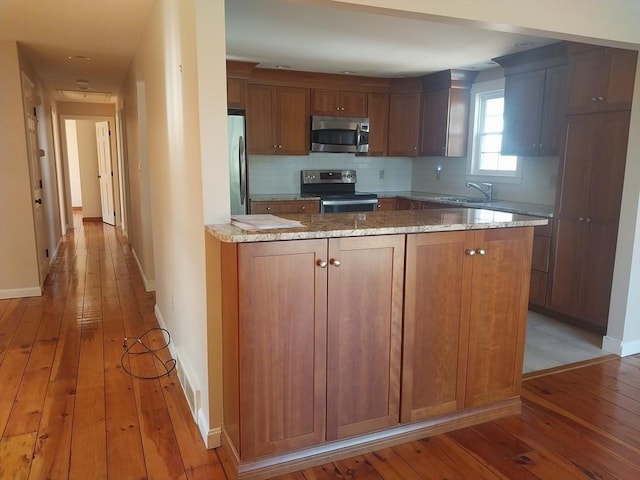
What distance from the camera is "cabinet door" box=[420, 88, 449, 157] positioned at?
5.54m

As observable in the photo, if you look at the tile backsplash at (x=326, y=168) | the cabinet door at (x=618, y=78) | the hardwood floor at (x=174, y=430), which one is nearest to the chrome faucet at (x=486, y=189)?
the tile backsplash at (x=326, y=168)

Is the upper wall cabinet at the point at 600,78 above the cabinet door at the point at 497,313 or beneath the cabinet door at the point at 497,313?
above

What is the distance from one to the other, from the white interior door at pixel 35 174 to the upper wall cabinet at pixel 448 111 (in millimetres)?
4364

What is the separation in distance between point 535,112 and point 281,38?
7.84ft

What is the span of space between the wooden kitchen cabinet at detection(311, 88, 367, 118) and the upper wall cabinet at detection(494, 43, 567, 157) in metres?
1.80

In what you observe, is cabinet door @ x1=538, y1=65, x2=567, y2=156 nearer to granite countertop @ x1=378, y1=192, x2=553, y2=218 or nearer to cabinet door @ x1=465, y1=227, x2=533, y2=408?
granite countertop @ x1=378, y1=192, x2=553, y2=218

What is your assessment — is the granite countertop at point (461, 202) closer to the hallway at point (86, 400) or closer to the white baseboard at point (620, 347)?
→ the white baseboard at point (620, 347)

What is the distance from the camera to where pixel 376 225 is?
7.16 ft

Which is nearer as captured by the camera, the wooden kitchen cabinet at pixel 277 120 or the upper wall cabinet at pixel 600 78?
the upper wall cabinet at pixel 600 78

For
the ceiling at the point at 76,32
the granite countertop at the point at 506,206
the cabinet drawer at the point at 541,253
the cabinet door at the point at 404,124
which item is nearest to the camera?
the ceiling at the point at 76,32

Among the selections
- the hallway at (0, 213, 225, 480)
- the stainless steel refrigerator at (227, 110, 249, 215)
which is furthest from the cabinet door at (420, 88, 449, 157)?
the hallway at (0, 213, 225, 480)

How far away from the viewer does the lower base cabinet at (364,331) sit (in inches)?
77.2

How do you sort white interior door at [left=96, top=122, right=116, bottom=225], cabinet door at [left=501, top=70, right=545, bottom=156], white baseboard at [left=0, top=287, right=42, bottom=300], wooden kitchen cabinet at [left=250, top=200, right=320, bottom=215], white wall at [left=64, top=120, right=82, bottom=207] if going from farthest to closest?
white wall at [left=64, top=120, right=82, bottom=207]
white interior door at [left=96, top=122, right=116, bottom=225]
wooden kitchen cabinet at [left=250, top=200, right=320, bottom=215]
white baseboard at [left=0, top=287, right=42, bottom=300]
cabinet door at [left=501, top=70, right=545, bottom=156]

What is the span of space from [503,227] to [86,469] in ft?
7.36
